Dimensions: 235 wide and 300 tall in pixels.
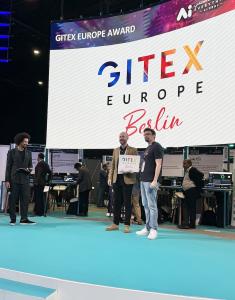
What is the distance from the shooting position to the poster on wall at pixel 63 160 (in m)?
11.3

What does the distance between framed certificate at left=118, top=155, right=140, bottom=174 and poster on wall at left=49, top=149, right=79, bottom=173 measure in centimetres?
522

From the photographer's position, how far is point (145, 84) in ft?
26.8

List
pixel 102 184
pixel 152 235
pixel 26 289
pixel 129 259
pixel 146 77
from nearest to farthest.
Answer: pixel 26 289 → pixel 129 259 → pixel 152 235 → pixel 146 77 → pixel 102 184

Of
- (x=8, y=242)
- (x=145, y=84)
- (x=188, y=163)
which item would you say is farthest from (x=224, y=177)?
(x=8, y=242)

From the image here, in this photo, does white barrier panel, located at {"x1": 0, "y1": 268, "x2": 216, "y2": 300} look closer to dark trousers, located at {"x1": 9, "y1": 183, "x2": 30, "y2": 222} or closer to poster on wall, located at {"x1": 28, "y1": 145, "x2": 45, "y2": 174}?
dark trousers, located at {"x1": 9, "y1": 183, "x2": 30, "y2": 222}

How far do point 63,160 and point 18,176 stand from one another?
4409 millimetres

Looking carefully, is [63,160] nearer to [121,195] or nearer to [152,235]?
[121,195]

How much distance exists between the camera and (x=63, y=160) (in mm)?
11383

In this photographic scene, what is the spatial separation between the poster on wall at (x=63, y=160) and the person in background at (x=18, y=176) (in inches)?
163

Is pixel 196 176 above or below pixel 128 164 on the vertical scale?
below

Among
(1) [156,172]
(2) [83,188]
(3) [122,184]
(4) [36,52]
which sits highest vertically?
(4) [36,52]

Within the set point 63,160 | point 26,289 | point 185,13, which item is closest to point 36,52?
point 63,160

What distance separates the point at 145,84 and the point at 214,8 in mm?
1856

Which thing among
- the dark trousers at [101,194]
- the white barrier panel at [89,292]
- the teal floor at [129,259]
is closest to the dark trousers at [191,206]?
the teal floor at [129,259]
